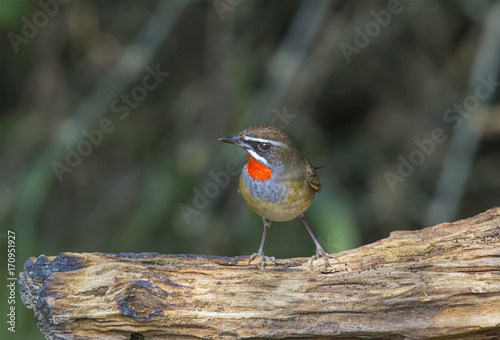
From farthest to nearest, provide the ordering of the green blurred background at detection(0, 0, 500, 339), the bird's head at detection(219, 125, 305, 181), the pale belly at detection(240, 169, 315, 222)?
the green blurred background at detection(0, 0, 500, 339) → the pale belly at detection(240, 169, 315, 222) → the bird's head at detection(219, 125, 305, 181)

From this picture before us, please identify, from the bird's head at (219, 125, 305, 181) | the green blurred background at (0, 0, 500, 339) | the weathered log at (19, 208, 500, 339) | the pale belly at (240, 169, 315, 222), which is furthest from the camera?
the green blurred background at (0, 0, 500, 339)

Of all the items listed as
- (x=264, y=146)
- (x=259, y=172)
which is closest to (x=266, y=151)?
(x=264, y=146)

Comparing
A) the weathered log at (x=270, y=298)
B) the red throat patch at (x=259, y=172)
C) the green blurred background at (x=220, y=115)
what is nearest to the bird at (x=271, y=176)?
the red throat patch at (x=259, y=172)

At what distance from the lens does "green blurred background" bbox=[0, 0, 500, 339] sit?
280 inches

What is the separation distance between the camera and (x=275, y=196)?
4.94 metres

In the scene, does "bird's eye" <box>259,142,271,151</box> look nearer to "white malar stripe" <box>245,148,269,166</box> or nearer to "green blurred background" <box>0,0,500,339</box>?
"white malar stripe" <box>245,148,269,166</box>

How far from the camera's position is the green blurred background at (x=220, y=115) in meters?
7.12

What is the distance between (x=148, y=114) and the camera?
7988mm

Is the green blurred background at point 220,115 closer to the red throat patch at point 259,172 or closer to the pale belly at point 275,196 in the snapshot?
the pale belly at point 275,196

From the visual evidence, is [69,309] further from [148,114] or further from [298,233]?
[148,114]

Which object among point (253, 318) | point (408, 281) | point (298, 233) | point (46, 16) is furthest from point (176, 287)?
point (46, 16)

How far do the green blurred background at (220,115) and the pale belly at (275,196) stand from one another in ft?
5.78

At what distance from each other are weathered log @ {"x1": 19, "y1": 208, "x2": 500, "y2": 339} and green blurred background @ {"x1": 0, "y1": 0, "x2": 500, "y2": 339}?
9.03 ft

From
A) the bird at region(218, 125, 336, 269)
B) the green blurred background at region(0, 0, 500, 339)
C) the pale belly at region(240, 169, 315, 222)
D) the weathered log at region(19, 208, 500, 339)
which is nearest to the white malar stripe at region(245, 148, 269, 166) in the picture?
the bird at region(218, 125, 336, 269)
